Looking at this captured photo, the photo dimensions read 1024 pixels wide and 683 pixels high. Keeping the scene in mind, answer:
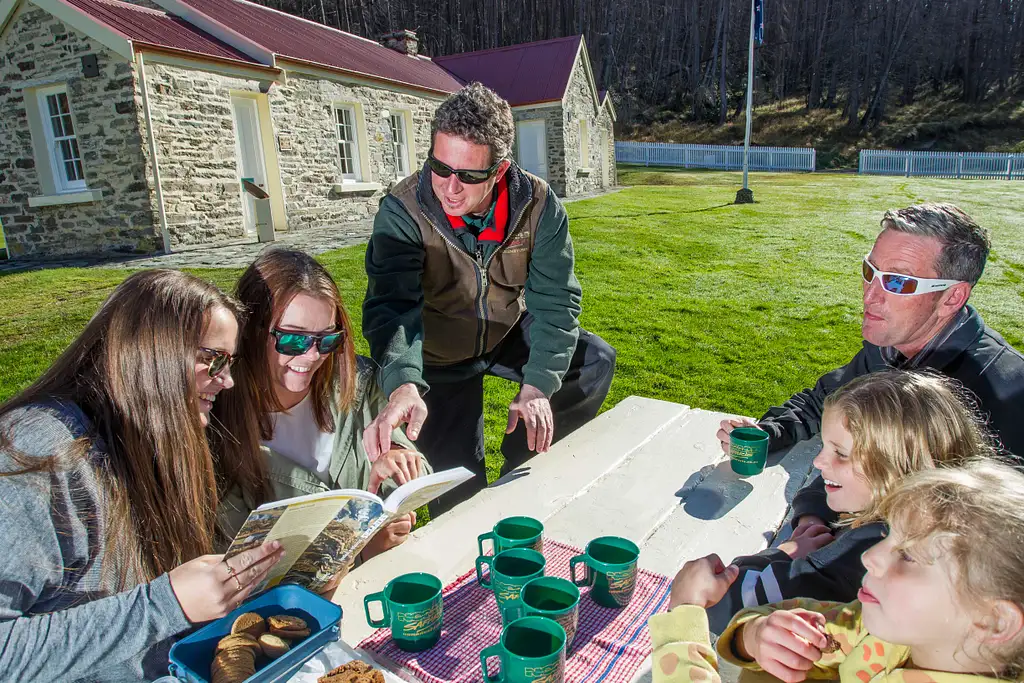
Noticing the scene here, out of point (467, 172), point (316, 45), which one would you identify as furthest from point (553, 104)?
point (467, 172)

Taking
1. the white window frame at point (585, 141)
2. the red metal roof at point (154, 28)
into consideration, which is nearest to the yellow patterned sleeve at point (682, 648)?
the red metal roof at point (154, 28)

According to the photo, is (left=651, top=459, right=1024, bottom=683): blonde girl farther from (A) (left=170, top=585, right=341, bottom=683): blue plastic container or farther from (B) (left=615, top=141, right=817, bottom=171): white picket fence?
(B) (left=615, top=141, right=817, bottom=171): white picket fence

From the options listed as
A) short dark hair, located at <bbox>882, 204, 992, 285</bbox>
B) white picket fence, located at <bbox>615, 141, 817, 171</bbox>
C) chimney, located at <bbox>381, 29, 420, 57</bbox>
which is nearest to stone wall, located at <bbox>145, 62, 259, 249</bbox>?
chimney, located at <bbox>381, 29, 420, 57</bbox>

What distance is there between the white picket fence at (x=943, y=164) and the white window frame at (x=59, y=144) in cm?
2862

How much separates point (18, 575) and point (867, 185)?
25.4 metres

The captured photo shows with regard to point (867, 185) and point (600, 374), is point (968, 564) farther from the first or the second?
point (867, 185)

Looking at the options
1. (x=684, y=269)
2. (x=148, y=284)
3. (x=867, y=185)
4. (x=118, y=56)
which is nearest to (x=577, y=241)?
(x=684, y=269)

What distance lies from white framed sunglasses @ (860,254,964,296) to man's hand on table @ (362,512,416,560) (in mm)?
1811

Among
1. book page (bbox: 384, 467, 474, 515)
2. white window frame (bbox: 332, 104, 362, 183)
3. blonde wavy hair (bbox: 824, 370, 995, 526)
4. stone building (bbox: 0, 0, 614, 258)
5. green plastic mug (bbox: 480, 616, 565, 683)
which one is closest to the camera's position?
green plastic mug (bbox: 480, 616, 565, 683)

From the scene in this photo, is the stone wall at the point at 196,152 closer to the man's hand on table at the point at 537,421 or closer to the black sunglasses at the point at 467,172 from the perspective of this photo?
the black sunglasses at the point at 467,172

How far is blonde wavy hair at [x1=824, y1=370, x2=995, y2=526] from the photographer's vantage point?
1741 millimetres

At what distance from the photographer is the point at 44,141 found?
12227 millimetres

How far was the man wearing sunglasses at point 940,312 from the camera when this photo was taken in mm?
2172

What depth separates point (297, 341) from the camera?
2.23 meters
